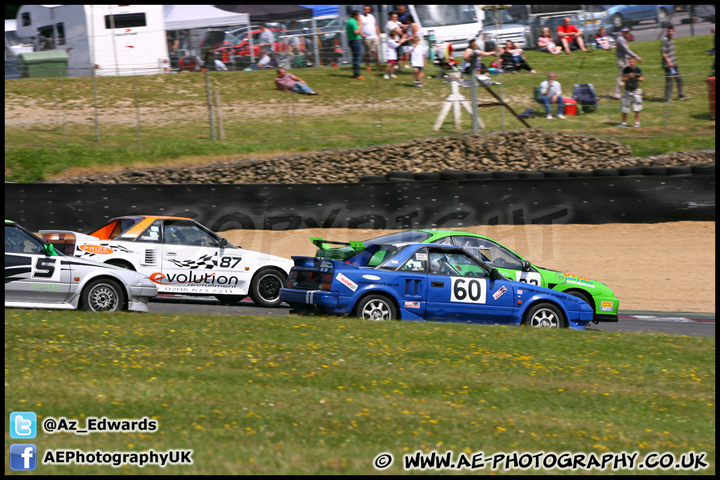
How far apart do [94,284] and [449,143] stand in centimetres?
1157

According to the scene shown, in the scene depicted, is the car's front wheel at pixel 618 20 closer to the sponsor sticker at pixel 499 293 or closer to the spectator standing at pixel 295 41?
the spectator standing at pixel 295 41

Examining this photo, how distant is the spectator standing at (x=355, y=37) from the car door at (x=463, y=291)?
40.6 feet

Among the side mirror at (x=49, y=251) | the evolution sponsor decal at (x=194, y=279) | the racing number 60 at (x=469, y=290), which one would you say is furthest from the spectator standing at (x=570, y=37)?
the side mirror at (x=49, y=251)

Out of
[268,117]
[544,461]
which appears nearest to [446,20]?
[268,117]

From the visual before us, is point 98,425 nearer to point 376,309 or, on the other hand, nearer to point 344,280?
point 344,280

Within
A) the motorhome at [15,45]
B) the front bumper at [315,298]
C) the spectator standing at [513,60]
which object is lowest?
the front bumper at [315,298]

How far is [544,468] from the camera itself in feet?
15.1

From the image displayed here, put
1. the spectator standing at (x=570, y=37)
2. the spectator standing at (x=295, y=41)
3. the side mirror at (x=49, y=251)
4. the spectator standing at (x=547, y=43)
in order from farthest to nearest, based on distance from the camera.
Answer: the spectator standing at (x=570, y=37) < the spectator standing at (x=547, y=43) < the spectator standing at (x=295, y=41) < the side mirror at (x=49, y=251)

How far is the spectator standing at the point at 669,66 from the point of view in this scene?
766 inches

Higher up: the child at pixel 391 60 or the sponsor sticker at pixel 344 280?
the child at pixel 391 60

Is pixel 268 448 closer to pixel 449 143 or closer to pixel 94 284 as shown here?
pixel 94 284

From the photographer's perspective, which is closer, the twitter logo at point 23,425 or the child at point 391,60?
the twitter logo at point 23,425

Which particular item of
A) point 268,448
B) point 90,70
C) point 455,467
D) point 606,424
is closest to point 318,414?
point 268,448

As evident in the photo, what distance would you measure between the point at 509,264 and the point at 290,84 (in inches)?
454
